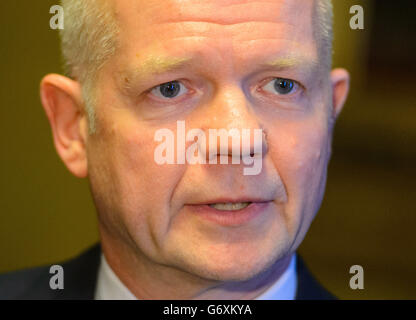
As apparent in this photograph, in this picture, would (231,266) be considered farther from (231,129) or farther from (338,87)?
(338,87)

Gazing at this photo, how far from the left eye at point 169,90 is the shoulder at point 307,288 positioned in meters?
0.59

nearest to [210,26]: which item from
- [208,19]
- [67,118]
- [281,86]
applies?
[208,19]

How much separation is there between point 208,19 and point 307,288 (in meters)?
0.74

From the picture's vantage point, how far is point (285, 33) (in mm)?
1737

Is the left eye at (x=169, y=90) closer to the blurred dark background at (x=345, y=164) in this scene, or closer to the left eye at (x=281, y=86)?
the left eye at (x=281, y=86)

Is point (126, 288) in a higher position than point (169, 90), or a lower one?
lower

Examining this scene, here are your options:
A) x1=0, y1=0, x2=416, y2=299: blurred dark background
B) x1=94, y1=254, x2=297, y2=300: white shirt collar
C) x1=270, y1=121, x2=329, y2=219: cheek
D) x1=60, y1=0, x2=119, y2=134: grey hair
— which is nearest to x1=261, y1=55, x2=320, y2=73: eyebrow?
x1=270, y1=121, x2=329, y2=219: cheek

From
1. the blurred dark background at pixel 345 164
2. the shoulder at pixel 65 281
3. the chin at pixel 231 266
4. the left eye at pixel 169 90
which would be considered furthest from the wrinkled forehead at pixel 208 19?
the blurred dark background at pixel 345 164

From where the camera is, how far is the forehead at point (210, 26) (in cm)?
168

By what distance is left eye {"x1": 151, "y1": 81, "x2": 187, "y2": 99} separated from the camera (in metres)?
1.76

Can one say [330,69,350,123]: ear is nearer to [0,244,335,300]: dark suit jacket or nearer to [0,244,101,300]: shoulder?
[0,244,335,300]: dark suit jacket

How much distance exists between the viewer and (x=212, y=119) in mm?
1703

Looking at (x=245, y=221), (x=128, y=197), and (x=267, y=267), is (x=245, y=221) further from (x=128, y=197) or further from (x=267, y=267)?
(x=128, y=197)

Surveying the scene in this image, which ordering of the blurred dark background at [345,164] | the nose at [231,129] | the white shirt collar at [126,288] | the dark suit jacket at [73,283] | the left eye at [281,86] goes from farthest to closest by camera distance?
the blurred dark background at [345,164], the dark suit jacket at [73,283], the white shirt collar at [126,288], the left eye at [281,86], the nose at [231,129]
